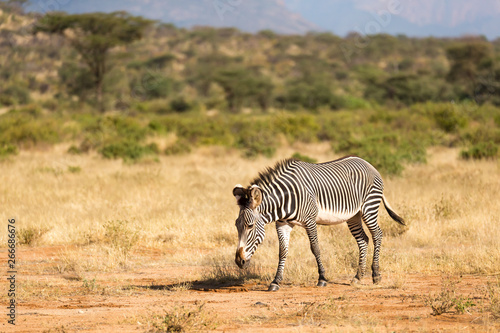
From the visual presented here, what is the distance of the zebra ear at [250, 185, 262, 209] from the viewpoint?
6.54 m

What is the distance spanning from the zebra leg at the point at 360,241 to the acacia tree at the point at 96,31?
32427 millimetres

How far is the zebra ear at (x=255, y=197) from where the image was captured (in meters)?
6.54

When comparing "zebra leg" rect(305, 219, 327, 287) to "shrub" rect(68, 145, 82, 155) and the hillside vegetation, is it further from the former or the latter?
"shrub" rect(68, 145, 82, 155)

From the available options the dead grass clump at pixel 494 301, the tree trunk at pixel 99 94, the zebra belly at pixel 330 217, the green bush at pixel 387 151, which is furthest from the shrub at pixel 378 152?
the tree trunk at pixel 99 94

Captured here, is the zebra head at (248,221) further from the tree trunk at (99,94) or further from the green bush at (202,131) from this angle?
the tree trunk at (99,94)

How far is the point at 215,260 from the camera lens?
8.34 m

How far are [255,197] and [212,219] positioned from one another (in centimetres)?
427

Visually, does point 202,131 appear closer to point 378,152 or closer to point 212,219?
point 378,152

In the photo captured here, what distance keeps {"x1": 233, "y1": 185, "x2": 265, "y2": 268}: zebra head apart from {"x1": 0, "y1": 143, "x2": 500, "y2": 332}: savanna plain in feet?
1.85

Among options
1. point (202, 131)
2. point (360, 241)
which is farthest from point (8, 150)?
point (360, 241)

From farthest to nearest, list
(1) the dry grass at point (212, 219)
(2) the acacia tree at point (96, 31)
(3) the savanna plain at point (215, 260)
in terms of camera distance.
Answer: (2) the acacia tree at point (96, 31)
(1) the dry grass at point (212, 219)
(3) the savanna plain at point (215, 260)

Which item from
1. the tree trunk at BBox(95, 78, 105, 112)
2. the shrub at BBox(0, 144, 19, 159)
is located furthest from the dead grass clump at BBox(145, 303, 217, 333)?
the tree trunk at BBox(95, 78, 105, 112)

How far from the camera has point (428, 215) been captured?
34.3ft

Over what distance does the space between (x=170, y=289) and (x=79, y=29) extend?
1376 inches
